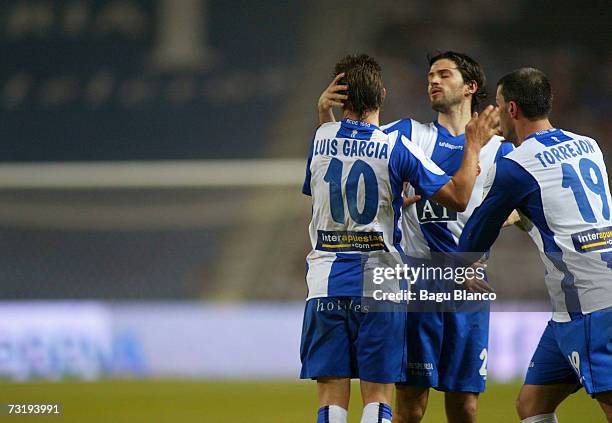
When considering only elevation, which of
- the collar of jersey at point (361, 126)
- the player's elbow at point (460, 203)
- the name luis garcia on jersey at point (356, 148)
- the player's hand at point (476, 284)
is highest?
the collar of jersey at point (361, 126)

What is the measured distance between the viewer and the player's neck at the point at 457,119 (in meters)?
4.95

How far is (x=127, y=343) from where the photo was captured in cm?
941

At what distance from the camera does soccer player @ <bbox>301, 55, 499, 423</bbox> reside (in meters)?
4.08

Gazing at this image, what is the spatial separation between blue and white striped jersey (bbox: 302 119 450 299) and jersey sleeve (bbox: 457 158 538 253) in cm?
24

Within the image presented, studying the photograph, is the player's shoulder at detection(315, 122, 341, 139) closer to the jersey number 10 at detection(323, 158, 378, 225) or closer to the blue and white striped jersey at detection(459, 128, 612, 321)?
the jersey number 10 at detection(323, 158, 378, 225)

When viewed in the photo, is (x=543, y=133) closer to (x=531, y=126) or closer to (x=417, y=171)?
(x=531, y=126)

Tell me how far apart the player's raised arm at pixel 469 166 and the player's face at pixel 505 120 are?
24 mm

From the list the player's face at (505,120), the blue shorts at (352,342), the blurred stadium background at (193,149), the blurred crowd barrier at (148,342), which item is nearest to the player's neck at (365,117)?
the player's face at (505,120)

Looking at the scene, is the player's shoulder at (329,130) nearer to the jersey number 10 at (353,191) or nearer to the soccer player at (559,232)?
the jersey number 10 at (353,191)

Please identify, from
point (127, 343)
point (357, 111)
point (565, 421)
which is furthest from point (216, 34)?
point (357, 111)

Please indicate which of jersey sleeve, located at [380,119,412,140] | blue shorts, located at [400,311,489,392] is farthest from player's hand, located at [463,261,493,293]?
jersey sleeve, located at [380,119,412,140]

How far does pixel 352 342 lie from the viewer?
4.12 m

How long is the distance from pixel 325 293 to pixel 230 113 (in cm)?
980

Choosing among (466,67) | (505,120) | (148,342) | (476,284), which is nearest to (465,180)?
(505,120)
